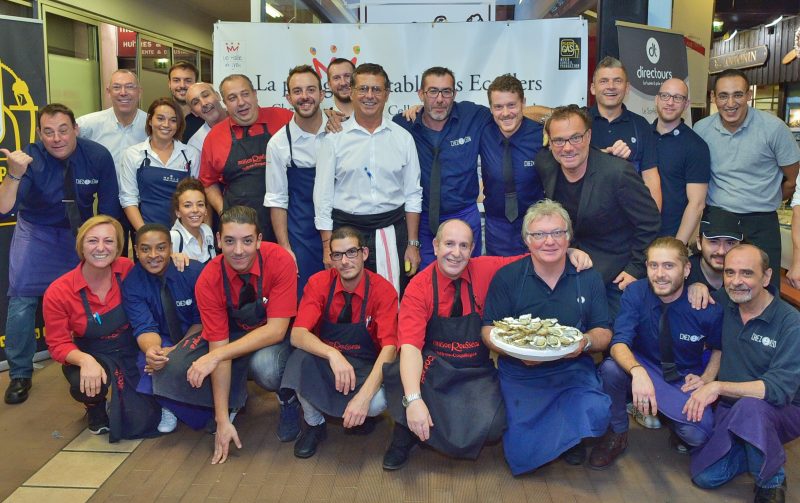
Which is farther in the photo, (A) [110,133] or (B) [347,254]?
(A) [110,133]

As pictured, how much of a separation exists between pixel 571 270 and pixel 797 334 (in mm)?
892

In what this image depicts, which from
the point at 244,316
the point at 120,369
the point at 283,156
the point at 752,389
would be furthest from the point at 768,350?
the point at 120,369

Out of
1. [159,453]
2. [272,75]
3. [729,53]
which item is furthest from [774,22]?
[159,453]

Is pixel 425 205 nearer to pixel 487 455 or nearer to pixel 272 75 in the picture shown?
pixel 487 455

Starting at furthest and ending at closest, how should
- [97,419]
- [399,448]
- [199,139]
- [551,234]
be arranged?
[199,139] → [97,419] → [399,448] → [551,234]

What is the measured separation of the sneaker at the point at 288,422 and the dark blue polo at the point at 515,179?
1.34 meters

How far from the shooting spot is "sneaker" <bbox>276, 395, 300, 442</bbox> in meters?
3.32

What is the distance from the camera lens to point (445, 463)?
3098 mm

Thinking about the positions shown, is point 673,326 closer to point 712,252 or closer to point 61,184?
point 712,252

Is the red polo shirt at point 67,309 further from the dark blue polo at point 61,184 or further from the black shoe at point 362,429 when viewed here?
the black shoe at point 362,429

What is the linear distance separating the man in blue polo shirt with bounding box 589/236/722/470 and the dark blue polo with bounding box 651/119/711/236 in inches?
26.8

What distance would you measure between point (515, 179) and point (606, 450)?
139cm

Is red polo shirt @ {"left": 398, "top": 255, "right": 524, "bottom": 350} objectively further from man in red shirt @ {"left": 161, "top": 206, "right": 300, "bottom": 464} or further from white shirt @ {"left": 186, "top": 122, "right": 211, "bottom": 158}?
white shirt @ {"left": 186, "top": 122, "right": 211, "bottom": 158}

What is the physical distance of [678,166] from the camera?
3652 millimetres
